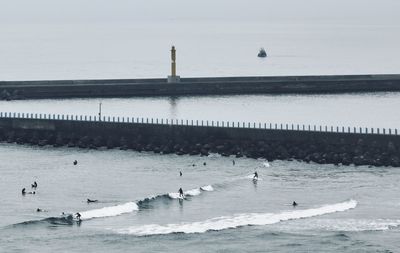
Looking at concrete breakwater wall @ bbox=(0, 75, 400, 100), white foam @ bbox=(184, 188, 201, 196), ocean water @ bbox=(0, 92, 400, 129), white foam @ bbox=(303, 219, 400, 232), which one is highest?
concrete breakwater wall @ bbox=(0, 75, 400, 100)

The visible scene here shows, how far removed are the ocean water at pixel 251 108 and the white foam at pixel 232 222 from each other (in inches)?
1943

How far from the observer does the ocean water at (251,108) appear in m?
139

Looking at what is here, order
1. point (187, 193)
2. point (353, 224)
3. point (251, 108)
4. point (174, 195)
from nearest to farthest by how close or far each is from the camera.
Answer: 1. point (353, 224)
2. point (174, 195)
3. point (187, 193)
4. point (251, 108)

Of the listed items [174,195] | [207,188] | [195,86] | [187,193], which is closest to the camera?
[174,195]

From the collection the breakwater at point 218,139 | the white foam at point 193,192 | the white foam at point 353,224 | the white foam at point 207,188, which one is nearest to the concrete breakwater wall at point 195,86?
the breakwater at point 218,139

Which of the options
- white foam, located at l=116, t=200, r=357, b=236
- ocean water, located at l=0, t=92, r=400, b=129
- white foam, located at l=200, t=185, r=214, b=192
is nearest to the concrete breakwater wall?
ocean water, located at l=0, t=92, r=400, b=129

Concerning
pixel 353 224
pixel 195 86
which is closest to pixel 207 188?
pixel 353 224

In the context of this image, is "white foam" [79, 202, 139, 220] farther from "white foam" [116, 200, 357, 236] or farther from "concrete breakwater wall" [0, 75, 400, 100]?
"concrete breakwater wall" [0, 75, 400, 100]

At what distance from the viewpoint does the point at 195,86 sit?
160375 millimetres

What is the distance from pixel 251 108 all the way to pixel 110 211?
6569cm

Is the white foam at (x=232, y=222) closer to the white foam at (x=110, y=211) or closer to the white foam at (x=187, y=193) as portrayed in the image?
the white foam at (x=110, y=211)

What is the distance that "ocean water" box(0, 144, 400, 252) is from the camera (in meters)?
76.0

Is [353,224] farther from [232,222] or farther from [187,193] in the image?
[187,193]

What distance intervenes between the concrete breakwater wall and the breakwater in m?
29.6
